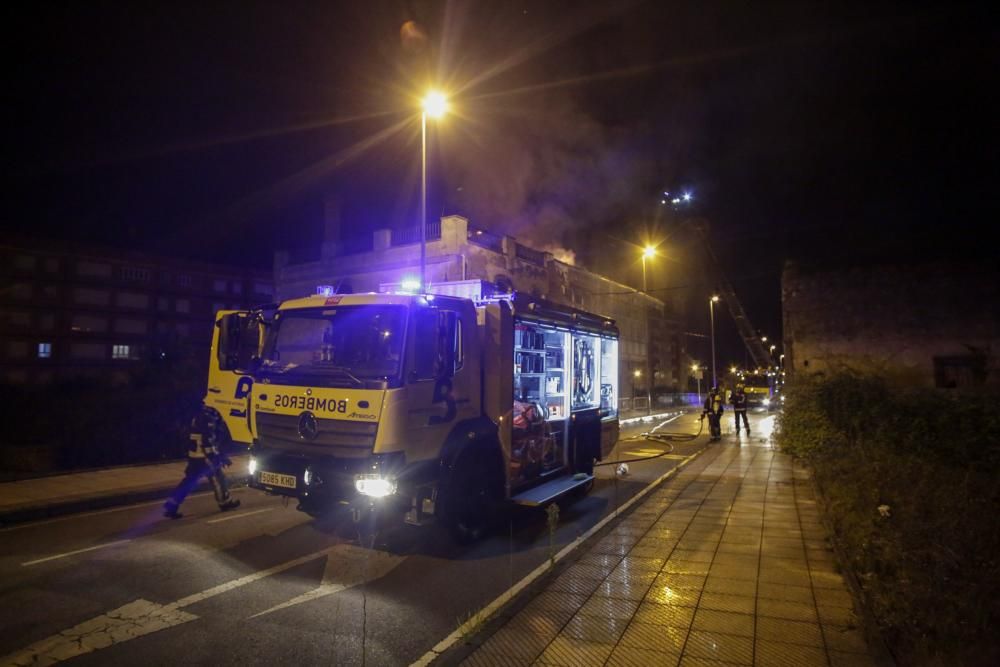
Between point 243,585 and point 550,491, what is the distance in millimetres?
4088

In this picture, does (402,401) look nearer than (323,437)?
Yes

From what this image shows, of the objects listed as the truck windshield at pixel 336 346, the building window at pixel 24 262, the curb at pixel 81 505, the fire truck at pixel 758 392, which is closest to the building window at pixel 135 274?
the building window at pixel 24 262

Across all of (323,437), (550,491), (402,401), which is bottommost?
(550,491)

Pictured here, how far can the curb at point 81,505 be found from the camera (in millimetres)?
7547

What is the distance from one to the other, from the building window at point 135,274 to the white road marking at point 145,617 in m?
60.1

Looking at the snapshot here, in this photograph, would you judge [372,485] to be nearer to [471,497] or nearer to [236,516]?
[471,497]

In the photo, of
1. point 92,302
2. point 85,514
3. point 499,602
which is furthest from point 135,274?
point 499,602

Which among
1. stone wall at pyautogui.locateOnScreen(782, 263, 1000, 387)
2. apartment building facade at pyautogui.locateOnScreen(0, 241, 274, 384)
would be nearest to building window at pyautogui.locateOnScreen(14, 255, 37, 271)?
apartment building facade at pyautogui.locateOnScreen(0, 241, 274, 384)

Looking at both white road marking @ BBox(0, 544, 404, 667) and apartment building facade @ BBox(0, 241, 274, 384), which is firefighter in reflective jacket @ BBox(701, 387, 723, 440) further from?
apartment building facade @ BBox(0, 241, 274, 384)

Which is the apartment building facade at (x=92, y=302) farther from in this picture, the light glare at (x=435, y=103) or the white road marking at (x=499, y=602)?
the white road marking at (x=499, y=602)

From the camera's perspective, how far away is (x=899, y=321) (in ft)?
46.5

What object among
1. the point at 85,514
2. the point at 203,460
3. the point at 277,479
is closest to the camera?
the point at 277,479

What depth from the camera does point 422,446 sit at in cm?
583

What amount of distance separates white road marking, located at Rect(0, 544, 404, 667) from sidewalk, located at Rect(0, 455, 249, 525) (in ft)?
10.8
